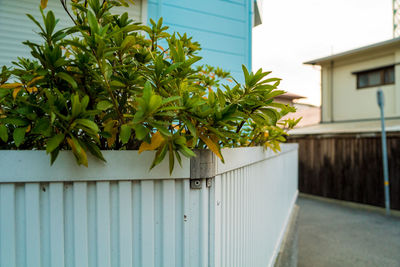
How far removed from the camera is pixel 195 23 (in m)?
3.86

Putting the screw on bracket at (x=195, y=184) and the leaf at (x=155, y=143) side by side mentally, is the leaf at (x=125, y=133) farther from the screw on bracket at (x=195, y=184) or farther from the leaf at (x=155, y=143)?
the screw on bracket at (x=195, y=184)

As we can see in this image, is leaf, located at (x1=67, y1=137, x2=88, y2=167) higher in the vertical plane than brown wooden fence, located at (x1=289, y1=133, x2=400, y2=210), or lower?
higher

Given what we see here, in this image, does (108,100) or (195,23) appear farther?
(195,23)

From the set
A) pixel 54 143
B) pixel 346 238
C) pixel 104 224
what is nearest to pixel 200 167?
pixel 104 224

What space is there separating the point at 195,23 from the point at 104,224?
3.52 m

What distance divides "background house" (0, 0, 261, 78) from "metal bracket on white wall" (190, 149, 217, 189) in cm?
288

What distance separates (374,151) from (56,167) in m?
8.05

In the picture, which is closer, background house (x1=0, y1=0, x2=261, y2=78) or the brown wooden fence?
background house (x1=0, y1=0, x2=261, y2=78)

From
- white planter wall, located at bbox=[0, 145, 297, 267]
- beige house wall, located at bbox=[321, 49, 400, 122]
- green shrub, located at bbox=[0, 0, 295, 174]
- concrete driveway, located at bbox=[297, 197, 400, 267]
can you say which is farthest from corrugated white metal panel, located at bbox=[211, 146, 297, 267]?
beige house wall, located at bbox=[321, 49, 400, 122]

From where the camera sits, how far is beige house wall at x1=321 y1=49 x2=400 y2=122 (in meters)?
9.02

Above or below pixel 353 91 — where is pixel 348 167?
below

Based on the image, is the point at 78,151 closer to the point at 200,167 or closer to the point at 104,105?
the point at 104,105

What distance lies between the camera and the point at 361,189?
7.21 metres

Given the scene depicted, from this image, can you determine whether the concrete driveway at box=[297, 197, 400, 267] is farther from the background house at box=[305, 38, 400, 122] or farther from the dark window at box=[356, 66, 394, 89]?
the dark window at box=[356, 66, 394, 89]
